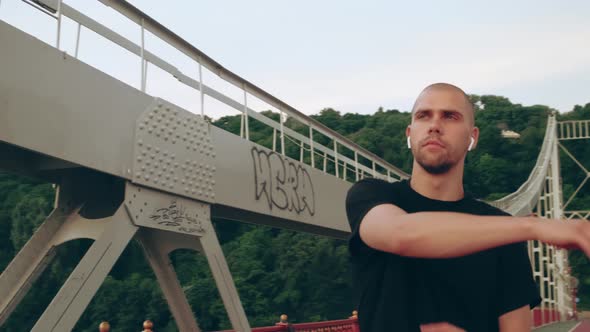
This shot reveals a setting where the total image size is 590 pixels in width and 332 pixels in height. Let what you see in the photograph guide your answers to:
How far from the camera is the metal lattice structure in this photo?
6.86 meters

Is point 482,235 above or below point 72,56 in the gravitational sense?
below

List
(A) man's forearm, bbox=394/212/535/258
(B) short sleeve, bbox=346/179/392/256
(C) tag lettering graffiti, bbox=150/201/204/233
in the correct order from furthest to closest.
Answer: (C) tag lettering graffiti, bbox=150/201/204/233 < (B) short sleeve, bbox=346/179/392/256 < (A) man's forearm, bbox=394/212/535/258

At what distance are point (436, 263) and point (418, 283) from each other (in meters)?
0.06

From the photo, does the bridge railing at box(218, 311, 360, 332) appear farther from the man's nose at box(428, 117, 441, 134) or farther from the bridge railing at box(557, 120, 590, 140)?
the bridge railing at box(557, 120, 590, 140)

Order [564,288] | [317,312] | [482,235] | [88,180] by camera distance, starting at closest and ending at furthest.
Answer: [482,235], [88,180], [564,288], [317,312]

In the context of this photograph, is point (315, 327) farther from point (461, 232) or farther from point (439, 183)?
point (461, 232)

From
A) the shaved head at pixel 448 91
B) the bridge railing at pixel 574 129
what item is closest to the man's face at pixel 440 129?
the shaved head at pixel 448 91

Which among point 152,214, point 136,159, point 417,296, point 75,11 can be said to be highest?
point 75,11

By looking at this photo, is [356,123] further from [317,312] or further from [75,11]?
[75,11]

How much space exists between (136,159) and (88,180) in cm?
85

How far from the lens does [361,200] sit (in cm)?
175

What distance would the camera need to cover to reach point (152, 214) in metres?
8.46

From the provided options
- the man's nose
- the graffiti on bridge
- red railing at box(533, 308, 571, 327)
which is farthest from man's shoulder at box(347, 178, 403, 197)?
red railing at box(533, 308, 571, 327)

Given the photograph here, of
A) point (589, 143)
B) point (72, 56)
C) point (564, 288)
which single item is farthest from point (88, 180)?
point (589, 143)
